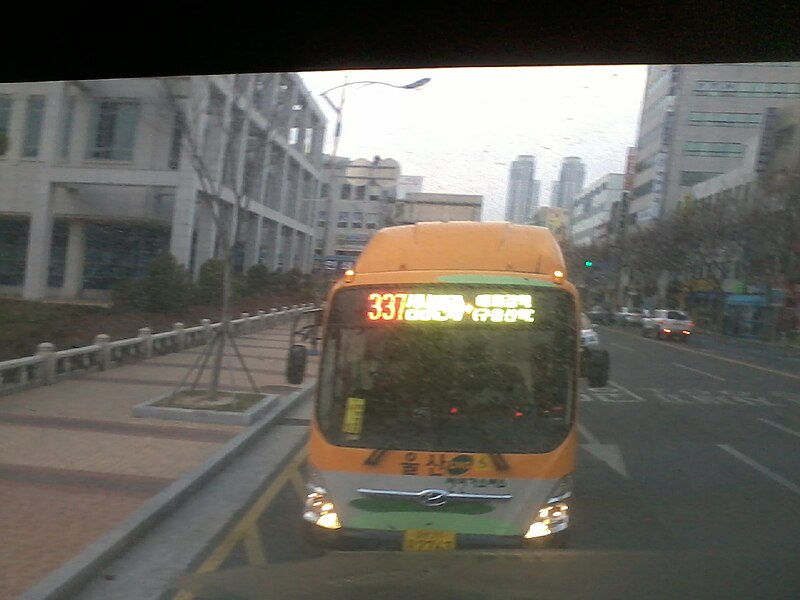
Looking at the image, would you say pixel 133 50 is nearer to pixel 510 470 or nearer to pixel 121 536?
pixel 121 536

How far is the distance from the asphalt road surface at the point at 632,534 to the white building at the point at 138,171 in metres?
6.01

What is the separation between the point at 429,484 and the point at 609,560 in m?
1.23

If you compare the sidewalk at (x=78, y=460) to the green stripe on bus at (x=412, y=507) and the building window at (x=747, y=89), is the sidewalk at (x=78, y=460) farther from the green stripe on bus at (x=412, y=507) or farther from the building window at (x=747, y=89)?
the building window at (x=747, y=89)

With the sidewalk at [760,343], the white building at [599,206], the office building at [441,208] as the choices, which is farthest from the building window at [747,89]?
the sidewalk at [760,343]

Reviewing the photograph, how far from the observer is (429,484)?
540 cm

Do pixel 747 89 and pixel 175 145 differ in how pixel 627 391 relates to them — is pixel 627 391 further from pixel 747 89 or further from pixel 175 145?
pixel 175 145

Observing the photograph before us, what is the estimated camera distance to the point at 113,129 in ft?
56.6

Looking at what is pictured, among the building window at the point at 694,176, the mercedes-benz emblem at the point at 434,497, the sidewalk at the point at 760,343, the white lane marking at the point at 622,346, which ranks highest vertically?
the building window at the point at 694,176

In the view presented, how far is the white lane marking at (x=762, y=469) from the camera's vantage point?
8.79 metres

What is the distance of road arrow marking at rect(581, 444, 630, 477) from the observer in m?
9.67

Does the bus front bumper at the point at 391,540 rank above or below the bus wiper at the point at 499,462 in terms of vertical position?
below

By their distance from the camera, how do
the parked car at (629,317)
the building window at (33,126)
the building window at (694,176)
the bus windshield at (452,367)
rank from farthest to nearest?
the parked car at (629,317) < the building window at (694,176) < the building window at (33,126) < the bus windshield at (452,367)

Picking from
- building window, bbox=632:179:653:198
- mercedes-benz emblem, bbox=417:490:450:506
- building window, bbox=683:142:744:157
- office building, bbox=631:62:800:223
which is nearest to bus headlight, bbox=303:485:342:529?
mercedes-benz emblem, bbox=417:490:450:506

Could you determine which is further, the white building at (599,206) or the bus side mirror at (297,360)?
the white building at (599,206)
